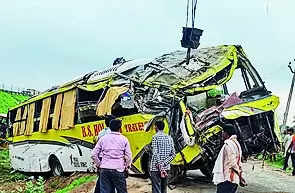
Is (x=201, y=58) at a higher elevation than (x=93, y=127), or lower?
higher

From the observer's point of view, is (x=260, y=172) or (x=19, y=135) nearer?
(x=260, y=172)

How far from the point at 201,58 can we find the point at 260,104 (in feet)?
5.92

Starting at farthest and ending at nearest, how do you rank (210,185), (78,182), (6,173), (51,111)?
(6,173), (51,111), (78,182), (210,185)

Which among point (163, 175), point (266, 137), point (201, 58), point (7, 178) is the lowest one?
point (7, 178)

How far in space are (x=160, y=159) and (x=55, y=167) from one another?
8152mm

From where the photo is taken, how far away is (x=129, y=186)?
1102cm

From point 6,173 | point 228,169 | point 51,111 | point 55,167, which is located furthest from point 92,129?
point 6,173

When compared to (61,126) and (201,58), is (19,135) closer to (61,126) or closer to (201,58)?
(61,126)

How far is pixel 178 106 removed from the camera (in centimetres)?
1063

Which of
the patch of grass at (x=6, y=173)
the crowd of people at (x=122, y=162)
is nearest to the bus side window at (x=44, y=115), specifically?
the patch of grass at (x=6, y=173)

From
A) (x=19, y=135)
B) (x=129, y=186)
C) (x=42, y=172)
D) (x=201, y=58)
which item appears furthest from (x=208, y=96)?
(x=19, y=135)

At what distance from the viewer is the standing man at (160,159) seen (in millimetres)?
8477

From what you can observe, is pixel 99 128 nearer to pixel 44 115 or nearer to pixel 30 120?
pixel 44 115

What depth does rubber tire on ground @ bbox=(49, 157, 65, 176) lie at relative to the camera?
1550cm
